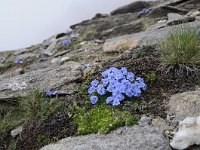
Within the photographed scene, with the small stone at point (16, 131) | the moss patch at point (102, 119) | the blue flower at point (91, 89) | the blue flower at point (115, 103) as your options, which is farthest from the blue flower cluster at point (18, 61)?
the blue flower at point (115, 103)

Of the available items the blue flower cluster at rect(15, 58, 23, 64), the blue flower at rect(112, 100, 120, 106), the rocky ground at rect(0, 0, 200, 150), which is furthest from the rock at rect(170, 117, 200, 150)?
the blue flower cluster at rect(15, 58, 23, 64)

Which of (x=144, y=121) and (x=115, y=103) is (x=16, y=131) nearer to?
(x=115, y=103)

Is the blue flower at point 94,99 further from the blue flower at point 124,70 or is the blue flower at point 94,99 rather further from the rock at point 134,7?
the rock at point 134,7

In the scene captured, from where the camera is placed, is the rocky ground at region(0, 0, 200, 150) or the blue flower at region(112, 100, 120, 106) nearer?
the rocky ground at region(0, 0, 200, 150)

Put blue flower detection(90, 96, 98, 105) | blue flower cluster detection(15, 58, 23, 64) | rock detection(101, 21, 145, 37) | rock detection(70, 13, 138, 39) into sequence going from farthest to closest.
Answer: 1. rock detection(70, 13, 138, 39)
2. blue flower cluster detection(15, 58, 23, 64)
3. rock detection(101, 21, 145, 37)
4. blue flower detection(90, 96, 98, 105)

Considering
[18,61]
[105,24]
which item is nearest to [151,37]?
[18,61]

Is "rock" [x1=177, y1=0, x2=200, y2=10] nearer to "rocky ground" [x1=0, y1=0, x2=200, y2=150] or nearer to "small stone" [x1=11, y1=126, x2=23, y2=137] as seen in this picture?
"rocky ground" [x1=0, y1=0, x2=200, y2=150]

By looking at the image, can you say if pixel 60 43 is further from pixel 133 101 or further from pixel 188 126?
pixel 188 126
